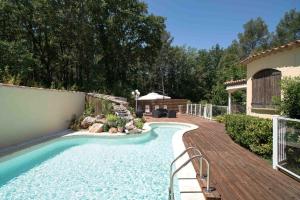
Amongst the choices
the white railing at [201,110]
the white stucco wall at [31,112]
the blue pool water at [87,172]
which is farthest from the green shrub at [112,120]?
the white railing at [201,110]

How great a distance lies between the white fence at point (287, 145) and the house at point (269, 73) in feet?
8.98

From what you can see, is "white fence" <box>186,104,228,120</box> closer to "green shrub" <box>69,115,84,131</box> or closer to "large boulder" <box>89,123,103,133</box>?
"large boulder" <box>89,123,103,133</box>

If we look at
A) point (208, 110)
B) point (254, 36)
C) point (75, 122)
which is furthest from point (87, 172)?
point (254, 36)

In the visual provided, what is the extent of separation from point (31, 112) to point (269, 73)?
1002 centimetres

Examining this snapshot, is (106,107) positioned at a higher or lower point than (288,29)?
lower

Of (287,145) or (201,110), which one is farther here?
(201,110)

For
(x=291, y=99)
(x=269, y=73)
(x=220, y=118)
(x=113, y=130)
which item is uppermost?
(x=269, y=73)

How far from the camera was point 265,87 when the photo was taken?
1123 cm

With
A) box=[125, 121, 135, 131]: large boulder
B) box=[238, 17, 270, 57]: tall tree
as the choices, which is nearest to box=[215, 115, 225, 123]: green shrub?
box=[125, 121, 135, 131]: large boulder

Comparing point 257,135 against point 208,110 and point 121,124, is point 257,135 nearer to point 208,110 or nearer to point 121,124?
point 121,124

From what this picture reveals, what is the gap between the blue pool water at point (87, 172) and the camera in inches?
231

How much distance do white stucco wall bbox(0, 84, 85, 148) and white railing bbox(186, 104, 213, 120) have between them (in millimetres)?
10392

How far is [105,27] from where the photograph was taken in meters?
30.3

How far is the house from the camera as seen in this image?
9.58 meters
